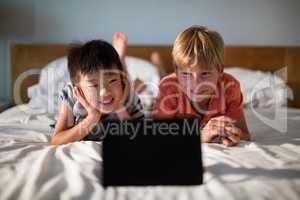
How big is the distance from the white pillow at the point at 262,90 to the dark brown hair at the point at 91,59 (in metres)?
1.06

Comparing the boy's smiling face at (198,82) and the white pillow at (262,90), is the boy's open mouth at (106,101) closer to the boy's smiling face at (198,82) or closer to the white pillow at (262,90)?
the boy's smiling face at (198,82)

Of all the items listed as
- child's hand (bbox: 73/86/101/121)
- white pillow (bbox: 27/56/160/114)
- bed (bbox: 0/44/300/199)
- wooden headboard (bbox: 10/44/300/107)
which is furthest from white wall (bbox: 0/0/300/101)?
child's hand (bbox: 73/86/101/121)

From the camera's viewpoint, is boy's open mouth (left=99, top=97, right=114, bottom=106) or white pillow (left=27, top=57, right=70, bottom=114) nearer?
boy's open mouth (left=99, top=97, right=114, bottom=106)

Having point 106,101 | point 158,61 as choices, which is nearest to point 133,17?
point 158,61

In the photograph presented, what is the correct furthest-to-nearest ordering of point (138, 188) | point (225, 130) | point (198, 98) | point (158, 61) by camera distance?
point (158, 61)
point (198, 98)
point (225, 130)
point (138, 188)

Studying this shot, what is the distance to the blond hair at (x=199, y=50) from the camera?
996mm

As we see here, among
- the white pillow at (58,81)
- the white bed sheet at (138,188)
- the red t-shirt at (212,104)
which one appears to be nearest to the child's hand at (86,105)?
the white bed sheet at (138,188)

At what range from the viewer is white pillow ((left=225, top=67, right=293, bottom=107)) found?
1.88m

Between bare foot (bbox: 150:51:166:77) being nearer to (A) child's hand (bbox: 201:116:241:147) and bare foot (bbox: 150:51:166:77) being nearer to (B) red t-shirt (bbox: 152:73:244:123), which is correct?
(B) red t-shirt (bbox: 152:73:244:123)

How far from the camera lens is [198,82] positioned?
1.01m

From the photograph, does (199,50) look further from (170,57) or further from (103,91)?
(170,57)

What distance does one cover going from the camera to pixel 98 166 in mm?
770

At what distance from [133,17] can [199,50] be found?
132 cm

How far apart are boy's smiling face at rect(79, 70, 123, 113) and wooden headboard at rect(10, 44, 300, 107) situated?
114 centimetres
